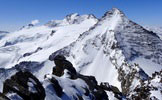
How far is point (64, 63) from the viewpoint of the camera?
283 feet

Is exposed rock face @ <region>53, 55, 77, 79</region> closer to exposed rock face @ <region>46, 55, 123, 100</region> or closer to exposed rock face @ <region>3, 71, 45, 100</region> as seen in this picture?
exposed rock face @ <region>46, 55, 123, 100</region>

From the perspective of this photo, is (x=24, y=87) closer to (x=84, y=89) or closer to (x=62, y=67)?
(x=84, y=89)

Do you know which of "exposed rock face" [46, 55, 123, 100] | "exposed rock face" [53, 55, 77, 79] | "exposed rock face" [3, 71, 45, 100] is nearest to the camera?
"exposed rock face" [3, 71, 45, 100]

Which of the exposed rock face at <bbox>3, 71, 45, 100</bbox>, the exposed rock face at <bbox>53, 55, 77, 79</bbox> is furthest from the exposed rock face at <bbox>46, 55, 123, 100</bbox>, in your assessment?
the exposed rock face at <bbox>3, 71, 45, 100</bbox>

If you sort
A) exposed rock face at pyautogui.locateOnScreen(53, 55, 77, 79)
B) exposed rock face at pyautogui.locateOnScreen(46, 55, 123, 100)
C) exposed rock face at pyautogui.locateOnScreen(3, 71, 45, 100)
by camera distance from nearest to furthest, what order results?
exposed rock face at pyautogui.locateOnScreen(3, 71, 45, 100), exposed rock face at pyautogui.locateOnScreen(46, 55, 123, 100), exposed rock face at pyautogui.locateOnScreen(53, 55, 77, 79)

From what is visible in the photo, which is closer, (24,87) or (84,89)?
(24,87)

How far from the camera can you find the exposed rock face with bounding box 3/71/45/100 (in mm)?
49797

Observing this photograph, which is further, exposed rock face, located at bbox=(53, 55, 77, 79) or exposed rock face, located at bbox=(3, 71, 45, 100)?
exposed rock face, located at bbox=(53, 55, 77, 79)

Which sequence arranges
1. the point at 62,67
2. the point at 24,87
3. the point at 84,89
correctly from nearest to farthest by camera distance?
the point at 24,87
the point at 84,89
the point at 62,67

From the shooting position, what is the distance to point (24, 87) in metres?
52.7

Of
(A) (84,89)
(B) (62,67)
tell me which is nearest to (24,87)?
(A) (84,89)

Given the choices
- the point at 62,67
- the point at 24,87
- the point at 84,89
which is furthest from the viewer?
the point at 62,67

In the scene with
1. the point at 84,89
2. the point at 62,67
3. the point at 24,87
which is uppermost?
the point at 62,67

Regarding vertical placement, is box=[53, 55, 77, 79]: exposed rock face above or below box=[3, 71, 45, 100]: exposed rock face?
above
